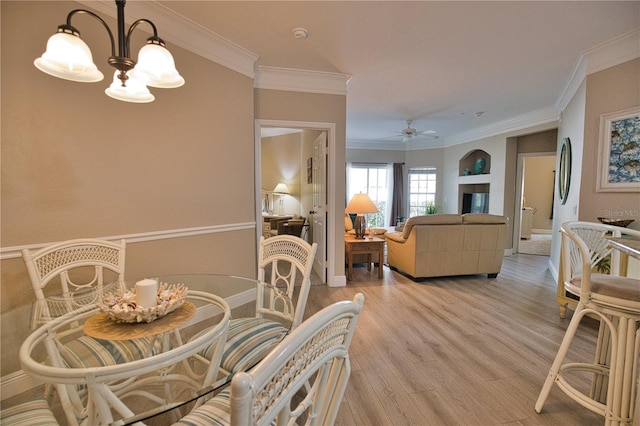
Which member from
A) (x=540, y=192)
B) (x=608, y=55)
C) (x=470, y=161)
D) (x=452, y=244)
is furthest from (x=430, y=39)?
(x=540, y=192)

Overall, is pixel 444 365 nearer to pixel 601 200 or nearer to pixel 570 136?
pixel 601 200

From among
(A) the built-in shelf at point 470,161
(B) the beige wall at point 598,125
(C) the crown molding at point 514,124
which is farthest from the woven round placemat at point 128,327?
(A) the built-in shelf at point 470,161

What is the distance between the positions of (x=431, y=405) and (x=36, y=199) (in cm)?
276

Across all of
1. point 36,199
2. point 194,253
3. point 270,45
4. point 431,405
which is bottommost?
point 431,405

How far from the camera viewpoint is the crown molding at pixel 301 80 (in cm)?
338

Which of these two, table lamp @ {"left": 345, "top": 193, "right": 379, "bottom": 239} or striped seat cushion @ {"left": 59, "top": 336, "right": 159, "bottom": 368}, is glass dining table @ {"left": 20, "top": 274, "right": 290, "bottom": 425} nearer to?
striped seat cushion @ {"left": 59, "top": 336, "right": 159, "bottom": 368}

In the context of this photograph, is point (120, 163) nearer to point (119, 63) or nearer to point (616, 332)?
point (119, 63)

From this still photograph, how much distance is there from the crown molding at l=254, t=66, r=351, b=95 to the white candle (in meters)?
2.86

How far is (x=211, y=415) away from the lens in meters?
1.01

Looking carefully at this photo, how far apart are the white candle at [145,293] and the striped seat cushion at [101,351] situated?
147mm

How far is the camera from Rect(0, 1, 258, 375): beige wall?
5.73 feet

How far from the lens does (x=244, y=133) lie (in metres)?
3.11

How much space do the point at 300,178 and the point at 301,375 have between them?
6.12m

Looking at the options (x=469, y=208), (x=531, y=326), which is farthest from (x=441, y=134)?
(x=531, y=326)
